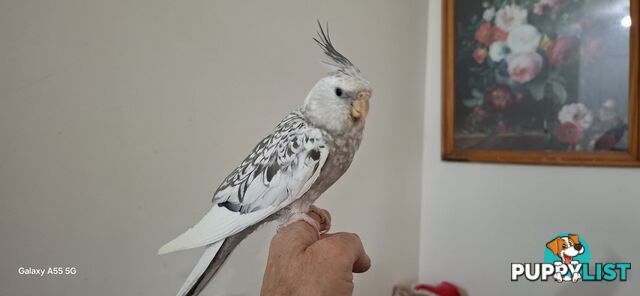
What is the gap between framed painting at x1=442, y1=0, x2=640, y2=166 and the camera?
3.54ft

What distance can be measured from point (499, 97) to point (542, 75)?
0.15 metres

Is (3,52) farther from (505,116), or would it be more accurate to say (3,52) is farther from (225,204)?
(505,116)

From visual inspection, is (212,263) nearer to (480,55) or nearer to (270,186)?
(270,186)

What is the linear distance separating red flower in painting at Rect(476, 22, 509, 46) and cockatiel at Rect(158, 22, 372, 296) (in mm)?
877

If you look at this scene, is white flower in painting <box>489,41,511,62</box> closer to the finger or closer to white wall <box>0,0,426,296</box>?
white wall <box>0,0,426,296</box>

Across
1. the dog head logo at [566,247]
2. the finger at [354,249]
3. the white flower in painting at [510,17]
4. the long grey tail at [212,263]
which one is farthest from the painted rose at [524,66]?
the long grey tail at [212,263]

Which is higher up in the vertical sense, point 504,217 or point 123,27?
point 123,27

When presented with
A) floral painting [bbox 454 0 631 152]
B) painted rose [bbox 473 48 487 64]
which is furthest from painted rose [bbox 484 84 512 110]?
painted rose [bbox 473 48 487 64]

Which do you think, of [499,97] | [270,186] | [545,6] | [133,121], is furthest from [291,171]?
[545,6]

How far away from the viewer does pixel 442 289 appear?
1343 mm

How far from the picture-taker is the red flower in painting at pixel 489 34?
128 cm

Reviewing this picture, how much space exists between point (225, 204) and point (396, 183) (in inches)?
33.5

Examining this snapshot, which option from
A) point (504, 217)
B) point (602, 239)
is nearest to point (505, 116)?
point (504, 217)

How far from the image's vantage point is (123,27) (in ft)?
2.59
